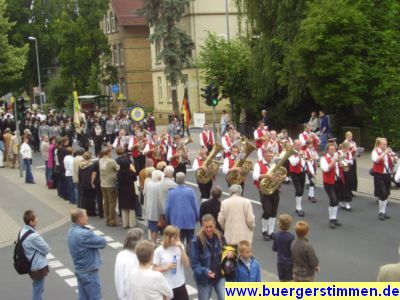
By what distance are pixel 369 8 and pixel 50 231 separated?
16.1m

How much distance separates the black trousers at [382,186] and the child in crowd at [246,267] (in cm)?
765

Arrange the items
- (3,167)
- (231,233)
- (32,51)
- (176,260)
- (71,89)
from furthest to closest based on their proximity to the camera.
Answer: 1. (32,51)
2. (71,89)
3. (3,167)
4. (231,233)
5. (176,260)

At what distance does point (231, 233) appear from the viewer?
35.1ft

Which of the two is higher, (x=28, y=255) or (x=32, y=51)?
(x=32, y=51)

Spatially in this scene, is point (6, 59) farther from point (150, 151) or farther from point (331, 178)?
point (331, 178)

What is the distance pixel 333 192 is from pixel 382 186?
1263 millimetres

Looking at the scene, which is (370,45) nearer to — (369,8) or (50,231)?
(369,8)

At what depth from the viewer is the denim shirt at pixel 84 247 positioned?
8.80m

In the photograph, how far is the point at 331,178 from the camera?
14695 millimetres

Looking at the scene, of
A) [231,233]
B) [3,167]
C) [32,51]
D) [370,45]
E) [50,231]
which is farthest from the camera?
[32,51]

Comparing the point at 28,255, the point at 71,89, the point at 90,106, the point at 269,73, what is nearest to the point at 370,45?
the point at 269,73

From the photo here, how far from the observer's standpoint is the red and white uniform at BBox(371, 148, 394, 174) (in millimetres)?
15109

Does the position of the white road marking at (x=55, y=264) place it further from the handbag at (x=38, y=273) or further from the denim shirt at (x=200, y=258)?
the denim shirt at (x=200, y=258)

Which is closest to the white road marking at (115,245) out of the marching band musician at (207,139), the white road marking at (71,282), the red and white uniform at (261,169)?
the white road marking at (71,282)
